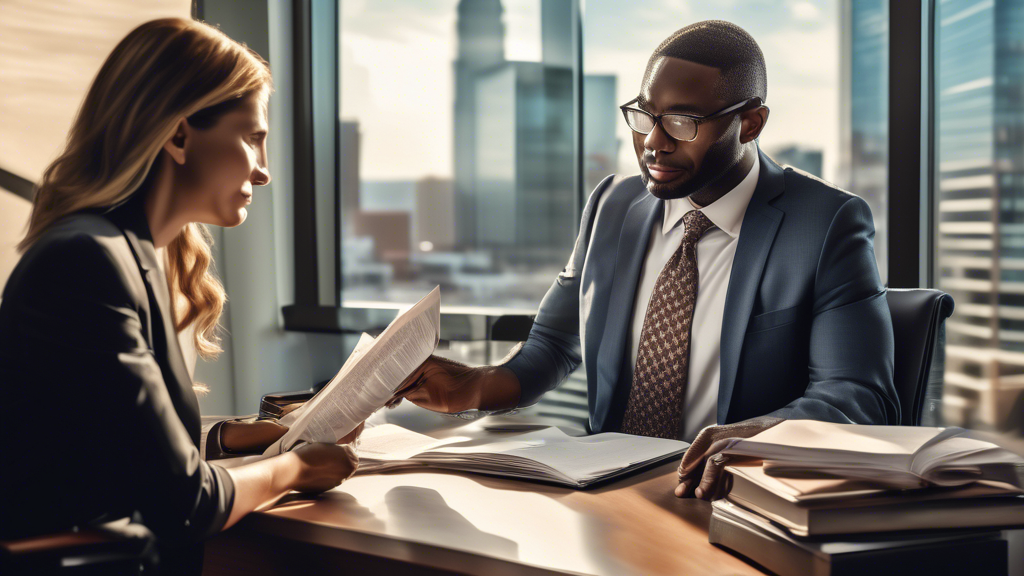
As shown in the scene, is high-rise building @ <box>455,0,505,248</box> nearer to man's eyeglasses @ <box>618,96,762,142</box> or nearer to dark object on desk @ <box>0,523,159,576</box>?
man's eyeglasses @ <box>618,96,762,142</box>

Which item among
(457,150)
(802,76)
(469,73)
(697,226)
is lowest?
(697,226)

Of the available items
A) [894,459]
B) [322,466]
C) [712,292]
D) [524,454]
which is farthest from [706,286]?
[322,466]

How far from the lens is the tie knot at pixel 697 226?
5.43 feet

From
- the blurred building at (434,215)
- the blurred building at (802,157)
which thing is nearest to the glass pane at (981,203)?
the blurred building at (802,157)

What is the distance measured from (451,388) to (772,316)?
27.1 inches

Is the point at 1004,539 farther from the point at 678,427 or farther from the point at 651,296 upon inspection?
the point at 651,296

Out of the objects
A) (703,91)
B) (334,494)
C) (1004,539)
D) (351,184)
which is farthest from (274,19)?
(1004,539)

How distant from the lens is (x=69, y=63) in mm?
1949

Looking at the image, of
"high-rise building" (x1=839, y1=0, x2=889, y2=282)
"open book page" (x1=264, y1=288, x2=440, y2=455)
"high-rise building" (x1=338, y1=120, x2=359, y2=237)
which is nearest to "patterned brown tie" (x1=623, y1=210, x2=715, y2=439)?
"open book page" (x1=264, y1=288, x2=440, y2=455)

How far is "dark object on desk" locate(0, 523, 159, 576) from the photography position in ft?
2.15

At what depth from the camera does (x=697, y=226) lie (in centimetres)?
166

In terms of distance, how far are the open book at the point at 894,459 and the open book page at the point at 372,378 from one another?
47cm

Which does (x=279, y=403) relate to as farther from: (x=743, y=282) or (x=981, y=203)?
(x=981, y=203)

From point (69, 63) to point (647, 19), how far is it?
1.87 m
